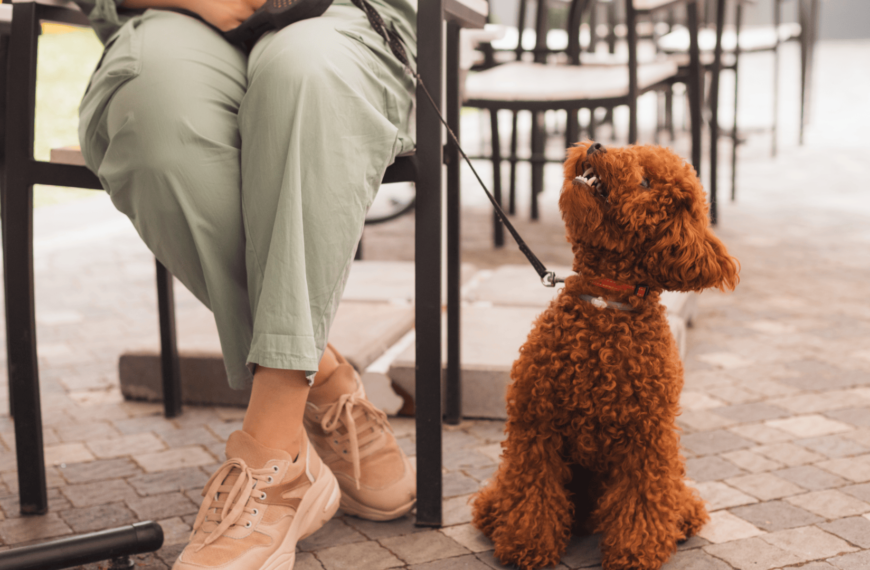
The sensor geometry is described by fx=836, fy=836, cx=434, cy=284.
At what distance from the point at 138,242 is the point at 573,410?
11.1 feet

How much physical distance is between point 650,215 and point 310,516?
0.74 m

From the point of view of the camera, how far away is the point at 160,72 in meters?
1.31

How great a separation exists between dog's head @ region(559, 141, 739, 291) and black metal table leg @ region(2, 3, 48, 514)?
96cm

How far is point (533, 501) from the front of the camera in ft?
4.39

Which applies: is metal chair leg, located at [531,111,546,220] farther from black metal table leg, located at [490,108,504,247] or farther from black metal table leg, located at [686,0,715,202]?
black metal table leg, located at [686,0,715,202]

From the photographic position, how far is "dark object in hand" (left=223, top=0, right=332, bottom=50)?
1.39 m

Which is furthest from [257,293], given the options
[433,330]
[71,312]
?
[71,312]

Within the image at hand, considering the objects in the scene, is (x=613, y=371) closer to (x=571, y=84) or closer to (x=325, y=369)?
(x=325, y=369)

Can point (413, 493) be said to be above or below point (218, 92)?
below

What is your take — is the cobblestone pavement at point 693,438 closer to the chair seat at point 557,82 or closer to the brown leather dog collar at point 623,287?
the brown leather dog collar at point 623,287

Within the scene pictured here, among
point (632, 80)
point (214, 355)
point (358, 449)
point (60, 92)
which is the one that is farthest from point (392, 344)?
point (60, 92)

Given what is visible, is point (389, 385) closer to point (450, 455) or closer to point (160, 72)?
point (450, 455)

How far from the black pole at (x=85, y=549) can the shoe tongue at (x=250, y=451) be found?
0.60 feet

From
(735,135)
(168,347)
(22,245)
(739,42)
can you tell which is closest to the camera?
(22,245)
